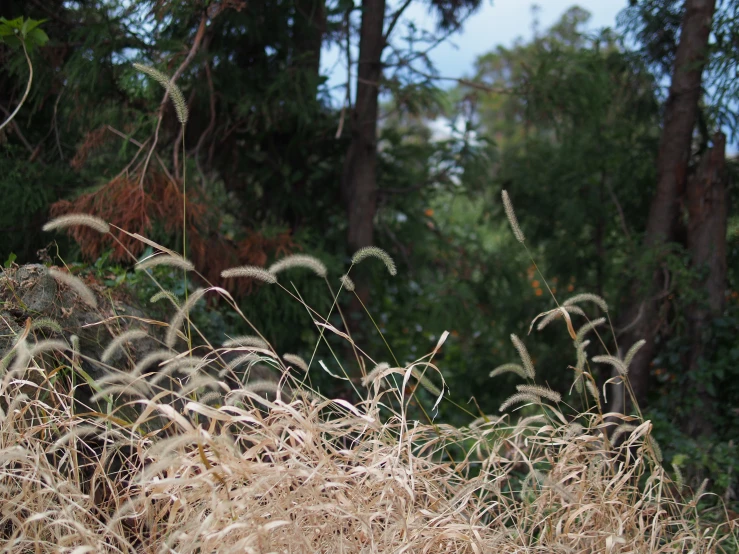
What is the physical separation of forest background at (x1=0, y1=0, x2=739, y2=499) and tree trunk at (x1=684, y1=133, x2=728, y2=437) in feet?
0.04

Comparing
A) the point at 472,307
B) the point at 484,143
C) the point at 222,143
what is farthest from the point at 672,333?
the point at 222,143

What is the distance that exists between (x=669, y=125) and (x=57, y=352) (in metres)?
3.91

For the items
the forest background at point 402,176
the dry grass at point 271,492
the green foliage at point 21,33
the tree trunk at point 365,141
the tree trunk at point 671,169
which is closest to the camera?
the dry grass at point 271,492

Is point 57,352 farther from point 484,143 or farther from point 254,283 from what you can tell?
point 484,143

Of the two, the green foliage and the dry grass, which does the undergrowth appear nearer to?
the dry grass

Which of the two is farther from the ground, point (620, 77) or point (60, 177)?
point (620, 77)

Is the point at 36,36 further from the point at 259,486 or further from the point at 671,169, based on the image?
the point at 671,169

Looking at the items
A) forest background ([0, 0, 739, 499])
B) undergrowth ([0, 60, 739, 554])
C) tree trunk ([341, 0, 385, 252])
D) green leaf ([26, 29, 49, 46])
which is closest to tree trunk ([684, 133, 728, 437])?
forest background ([0, 0, 739, 499])

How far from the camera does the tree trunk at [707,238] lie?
4.37m

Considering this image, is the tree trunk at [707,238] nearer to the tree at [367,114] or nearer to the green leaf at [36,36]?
the tree at [367,114]

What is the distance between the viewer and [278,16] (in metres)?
4.68

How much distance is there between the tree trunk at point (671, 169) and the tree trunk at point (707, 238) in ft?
0.55

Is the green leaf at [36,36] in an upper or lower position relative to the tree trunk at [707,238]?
upper

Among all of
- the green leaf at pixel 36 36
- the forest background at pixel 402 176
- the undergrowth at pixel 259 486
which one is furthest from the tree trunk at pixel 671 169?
the green leaf at pixel 36 36
